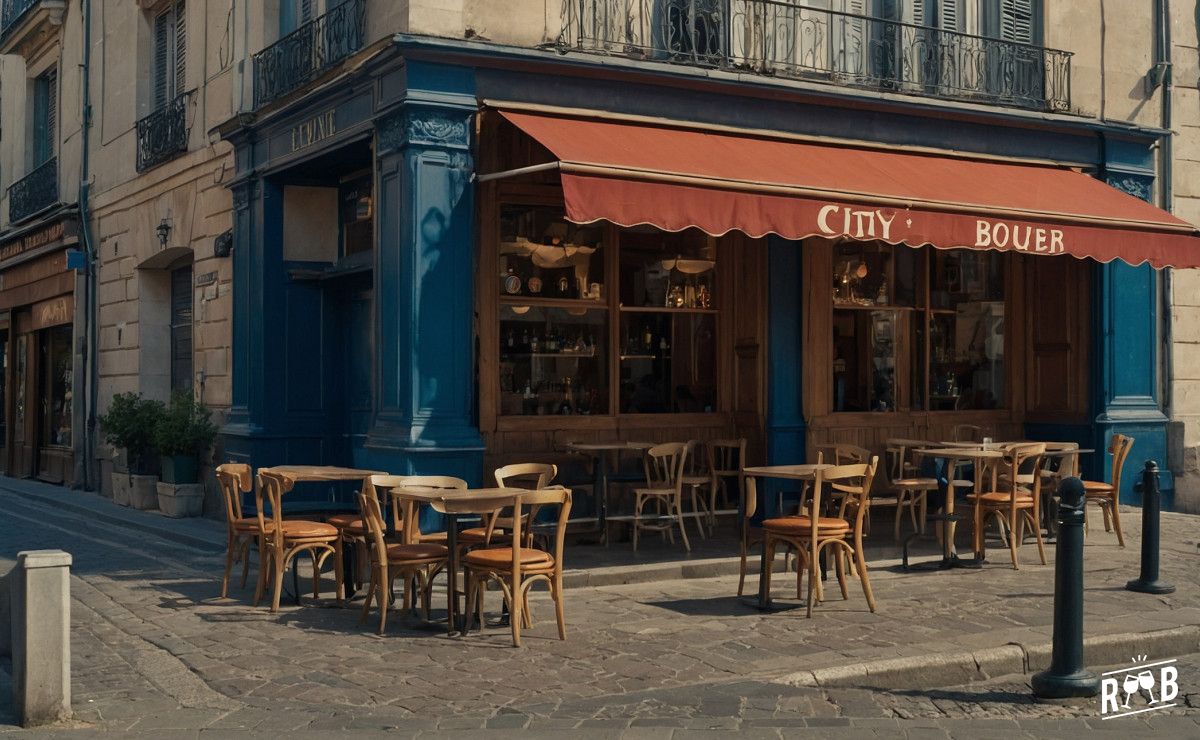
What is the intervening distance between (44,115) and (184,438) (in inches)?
364

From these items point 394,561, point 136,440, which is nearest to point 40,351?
point 136,440

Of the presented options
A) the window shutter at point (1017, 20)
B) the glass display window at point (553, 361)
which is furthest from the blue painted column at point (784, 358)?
the window shutter at point (1017, 20)

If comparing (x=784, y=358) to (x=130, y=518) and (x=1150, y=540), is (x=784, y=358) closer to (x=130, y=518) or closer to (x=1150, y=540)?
(x=1150, y=540)

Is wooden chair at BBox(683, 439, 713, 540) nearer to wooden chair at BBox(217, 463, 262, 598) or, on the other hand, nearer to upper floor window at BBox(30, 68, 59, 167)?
wooden chair at BBox(217, 463, 262, 598)

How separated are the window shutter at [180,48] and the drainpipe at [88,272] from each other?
101 inches

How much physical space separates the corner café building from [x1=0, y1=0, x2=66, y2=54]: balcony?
7161mm

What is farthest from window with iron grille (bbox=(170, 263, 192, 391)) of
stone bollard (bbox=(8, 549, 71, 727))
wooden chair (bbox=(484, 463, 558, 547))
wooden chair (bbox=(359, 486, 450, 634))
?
stone bollard (bbox=(8, 549, 71, 727))

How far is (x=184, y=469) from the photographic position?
13.6m

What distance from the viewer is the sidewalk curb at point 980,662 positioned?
21.2 feet

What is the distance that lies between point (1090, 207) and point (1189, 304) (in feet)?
9.43

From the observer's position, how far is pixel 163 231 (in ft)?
48.6

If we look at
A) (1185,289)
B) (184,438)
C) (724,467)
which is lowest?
(724,467)

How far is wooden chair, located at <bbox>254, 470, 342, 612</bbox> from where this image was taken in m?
8.23

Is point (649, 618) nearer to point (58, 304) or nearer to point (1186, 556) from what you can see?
point (1186, 556)
